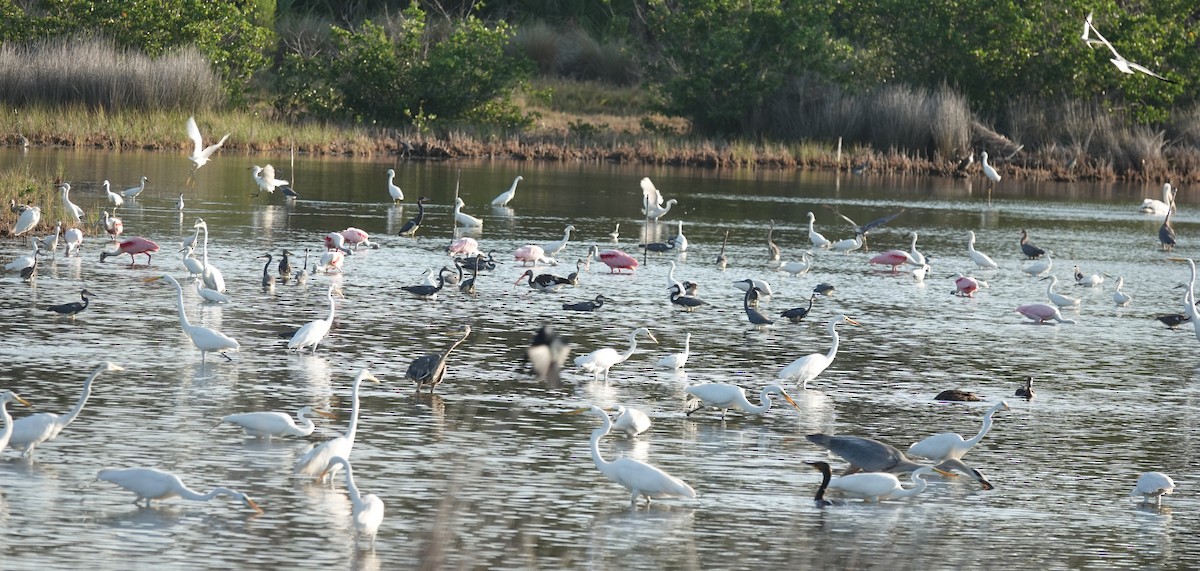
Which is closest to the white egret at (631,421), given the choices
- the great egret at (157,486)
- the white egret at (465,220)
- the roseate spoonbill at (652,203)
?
the great egret at (157,486)

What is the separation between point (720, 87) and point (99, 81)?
1646 centimetres

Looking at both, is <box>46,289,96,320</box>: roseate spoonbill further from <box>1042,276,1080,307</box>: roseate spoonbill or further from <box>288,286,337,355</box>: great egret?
<box>1042,276,1080,307</box>: roseate spoonbill

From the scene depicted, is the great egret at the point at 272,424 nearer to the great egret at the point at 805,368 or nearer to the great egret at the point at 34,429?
Result: the great egret at the point at 34,429

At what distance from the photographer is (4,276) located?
17.1 m

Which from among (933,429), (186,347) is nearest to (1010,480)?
(933,429)

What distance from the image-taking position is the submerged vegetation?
1638 inches

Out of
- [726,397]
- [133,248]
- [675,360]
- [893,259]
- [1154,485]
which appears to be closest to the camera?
[1154,485]

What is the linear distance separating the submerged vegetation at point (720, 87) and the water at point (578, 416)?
1845 centimetres

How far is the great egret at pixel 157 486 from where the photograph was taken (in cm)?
860

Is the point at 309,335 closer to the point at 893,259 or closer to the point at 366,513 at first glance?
the point at 366,513

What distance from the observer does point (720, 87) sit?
151 ft

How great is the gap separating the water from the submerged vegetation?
726 inches

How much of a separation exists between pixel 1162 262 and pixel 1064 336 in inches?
337

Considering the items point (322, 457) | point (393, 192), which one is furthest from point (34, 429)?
point (393, 192)
